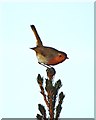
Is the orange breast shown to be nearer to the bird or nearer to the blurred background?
the bird

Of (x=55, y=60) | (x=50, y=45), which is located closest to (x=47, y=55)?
(x=55, y=60)

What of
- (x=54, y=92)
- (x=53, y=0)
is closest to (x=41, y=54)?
(x=54, y=92)

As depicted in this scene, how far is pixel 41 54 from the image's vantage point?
3416 millimetres

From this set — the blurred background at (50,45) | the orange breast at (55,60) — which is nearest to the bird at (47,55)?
the orange breast at (55,60)

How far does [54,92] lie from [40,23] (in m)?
0.79

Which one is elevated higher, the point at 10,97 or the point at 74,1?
the point at 74,1

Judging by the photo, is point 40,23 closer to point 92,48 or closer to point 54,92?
point 92,48

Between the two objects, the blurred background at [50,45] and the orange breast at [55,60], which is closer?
the orange breast at [55,60]

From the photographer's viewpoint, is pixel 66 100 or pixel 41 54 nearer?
pixel 41 54

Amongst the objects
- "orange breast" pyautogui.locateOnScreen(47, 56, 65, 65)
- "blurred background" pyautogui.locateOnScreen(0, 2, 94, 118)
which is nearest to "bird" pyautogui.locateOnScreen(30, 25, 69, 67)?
"orange breast" pyautogui.locateOnScreen(47, 56, 65, 65)

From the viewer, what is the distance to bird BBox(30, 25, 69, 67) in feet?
11.2

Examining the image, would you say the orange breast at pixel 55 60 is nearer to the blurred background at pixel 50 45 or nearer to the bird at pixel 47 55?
the bird at pixel 47 55

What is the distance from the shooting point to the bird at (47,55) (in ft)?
11.2

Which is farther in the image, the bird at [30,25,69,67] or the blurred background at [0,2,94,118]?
the blurred background at [0,2,94,118]
